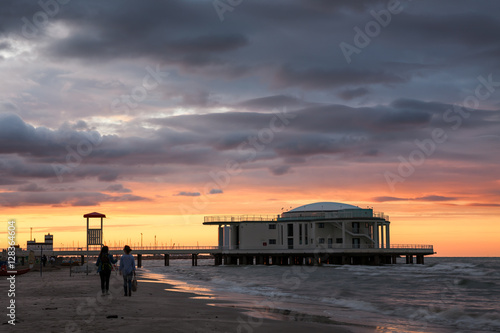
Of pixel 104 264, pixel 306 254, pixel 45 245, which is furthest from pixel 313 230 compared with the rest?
pixel 104 264

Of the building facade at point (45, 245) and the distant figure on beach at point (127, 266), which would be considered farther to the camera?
the building facade at point (45, 245)

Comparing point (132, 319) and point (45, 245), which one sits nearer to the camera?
point (132, 319)

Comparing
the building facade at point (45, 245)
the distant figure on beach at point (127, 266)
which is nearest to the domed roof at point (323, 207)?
the building facade at point (45, 245)

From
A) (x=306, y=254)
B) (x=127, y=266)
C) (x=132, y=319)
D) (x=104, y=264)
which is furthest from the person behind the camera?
(x=306, y=254)

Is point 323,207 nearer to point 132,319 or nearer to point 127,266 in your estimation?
point 127,266

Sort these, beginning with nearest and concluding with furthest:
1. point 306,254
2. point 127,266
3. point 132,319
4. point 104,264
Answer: point 132,319 < point 127,266 < point 104,264 < point 306,254

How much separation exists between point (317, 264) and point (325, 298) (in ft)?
207

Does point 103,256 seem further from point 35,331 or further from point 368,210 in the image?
point 368,210

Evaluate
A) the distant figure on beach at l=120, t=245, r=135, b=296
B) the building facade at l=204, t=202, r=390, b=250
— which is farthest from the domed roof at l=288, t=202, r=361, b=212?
Result: the distant figure on beach at l=120, t=245, r=135, b=296

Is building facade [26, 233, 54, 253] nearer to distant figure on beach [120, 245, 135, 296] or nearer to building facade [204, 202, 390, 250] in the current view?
building facade [204, 202, 390, 250]

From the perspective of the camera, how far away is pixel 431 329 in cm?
1747

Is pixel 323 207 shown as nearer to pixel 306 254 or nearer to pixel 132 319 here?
pixel 306 254

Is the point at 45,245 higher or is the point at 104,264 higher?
the point at 104,264

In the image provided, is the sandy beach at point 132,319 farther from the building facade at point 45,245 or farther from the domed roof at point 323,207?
the building facade at point 45,245
